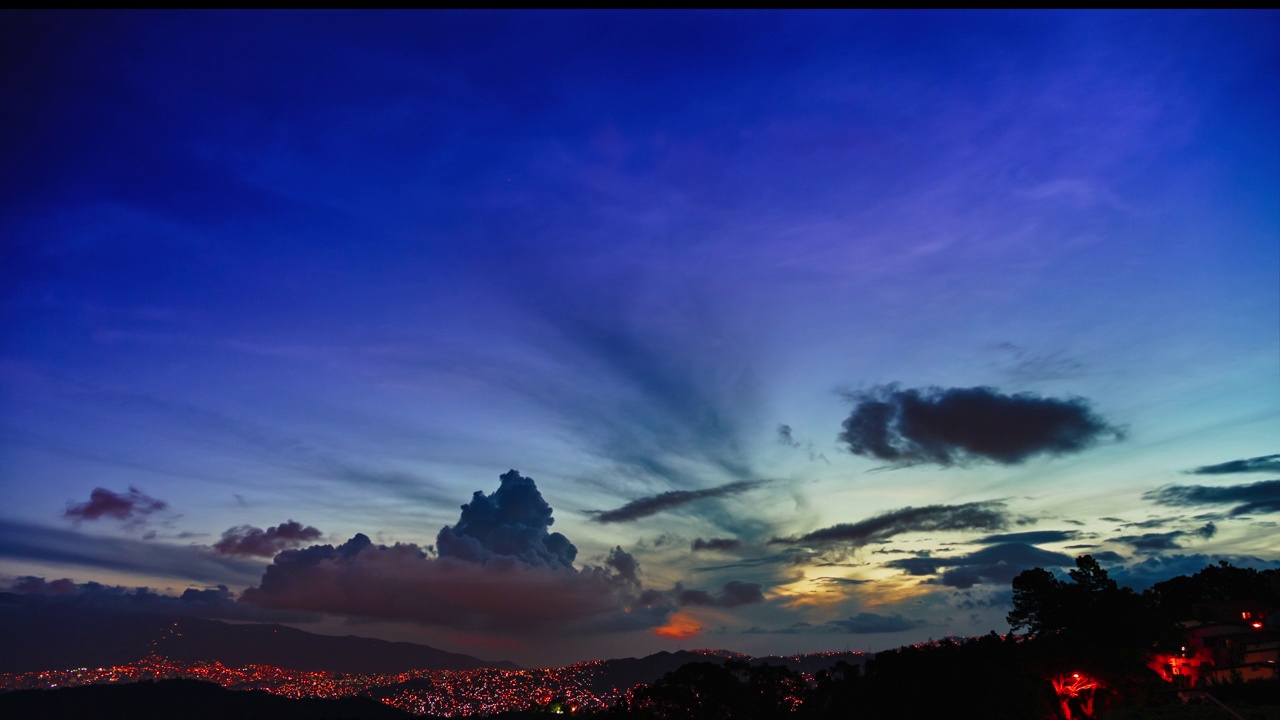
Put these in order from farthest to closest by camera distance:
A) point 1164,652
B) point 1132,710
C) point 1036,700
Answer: point 1164,652 → point 1132,710 → point 1036,700

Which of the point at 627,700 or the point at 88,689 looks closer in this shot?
the point at 627,700

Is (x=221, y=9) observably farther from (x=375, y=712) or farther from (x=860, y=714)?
(x=375, y=712)

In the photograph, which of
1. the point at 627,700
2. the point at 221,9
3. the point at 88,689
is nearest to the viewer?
the point at 221,9
